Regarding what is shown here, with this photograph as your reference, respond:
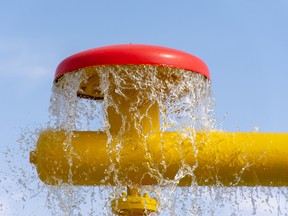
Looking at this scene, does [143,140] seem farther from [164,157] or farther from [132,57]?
[132,57]

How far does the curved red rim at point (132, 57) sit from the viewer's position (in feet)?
14.0

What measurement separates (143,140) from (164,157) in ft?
0.76

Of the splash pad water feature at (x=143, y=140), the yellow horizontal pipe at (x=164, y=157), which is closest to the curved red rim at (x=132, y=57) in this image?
the splash pad water feature at (x=143, y=140)

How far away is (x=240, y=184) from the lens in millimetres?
4582

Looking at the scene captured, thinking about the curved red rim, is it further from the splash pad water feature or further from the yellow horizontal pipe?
the yellow horizontal pipe

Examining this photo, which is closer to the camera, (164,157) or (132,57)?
(132,57)

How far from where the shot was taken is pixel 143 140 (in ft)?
14.7

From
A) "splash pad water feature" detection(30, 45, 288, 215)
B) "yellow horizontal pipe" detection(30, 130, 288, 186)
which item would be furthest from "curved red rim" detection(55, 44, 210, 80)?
"yellow horizontal pipe" detection(30, 130, 288, 186)

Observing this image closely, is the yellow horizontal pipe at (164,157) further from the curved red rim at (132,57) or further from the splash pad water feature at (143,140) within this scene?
the curved red rim at (132,57)

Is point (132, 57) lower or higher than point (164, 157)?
higher

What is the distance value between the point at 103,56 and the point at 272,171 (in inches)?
67.1

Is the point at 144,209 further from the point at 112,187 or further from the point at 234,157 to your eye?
the point at 234,157

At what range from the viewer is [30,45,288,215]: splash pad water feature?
14.4ft

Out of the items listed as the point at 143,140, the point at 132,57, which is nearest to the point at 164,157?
the point at 143,140
